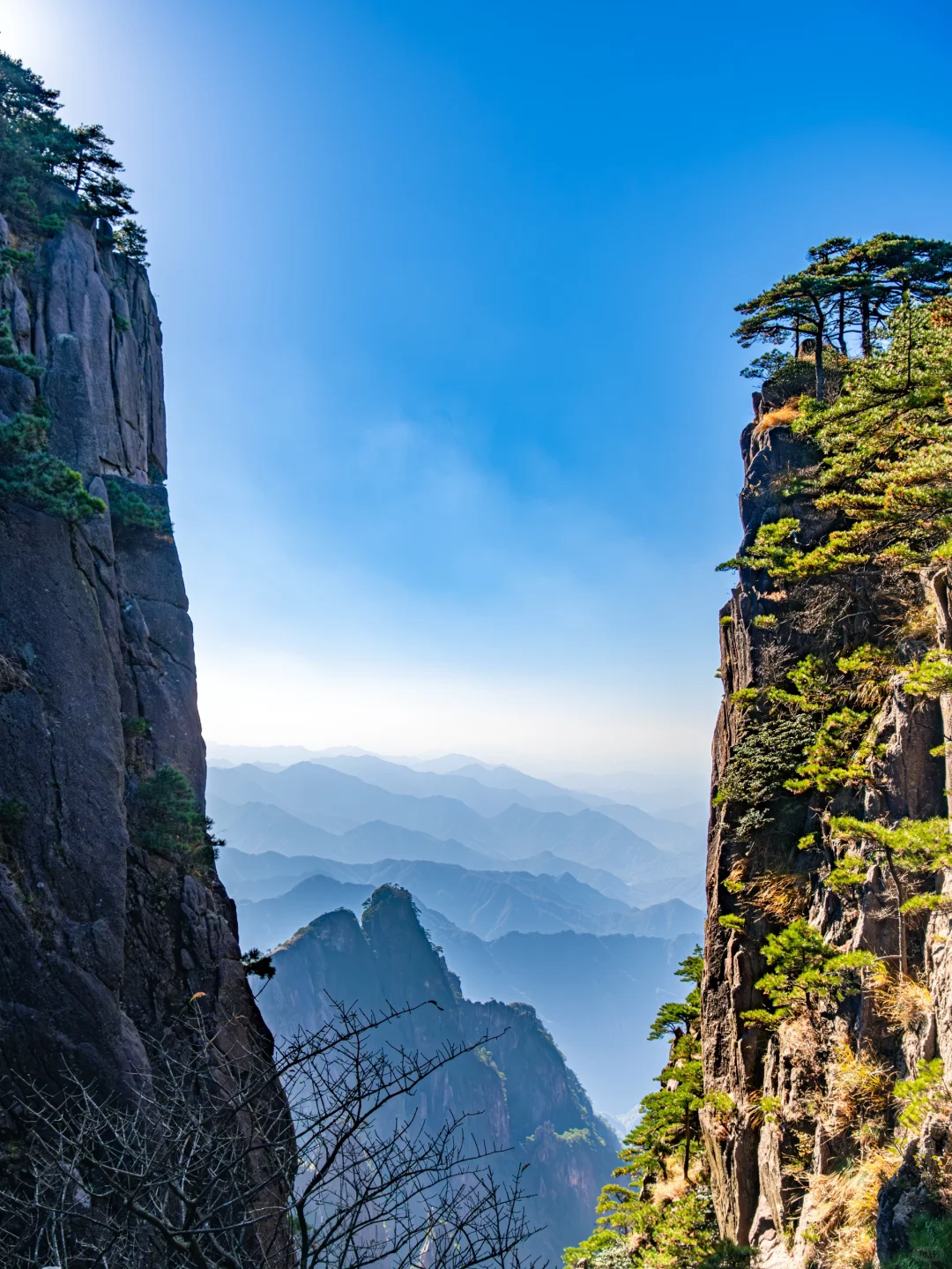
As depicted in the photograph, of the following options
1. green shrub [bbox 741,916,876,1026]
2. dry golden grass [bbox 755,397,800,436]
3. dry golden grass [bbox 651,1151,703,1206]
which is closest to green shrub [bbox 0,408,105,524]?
green shrub [bbox 741,916,876,1026]

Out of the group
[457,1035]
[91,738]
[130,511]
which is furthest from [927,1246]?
[457,1035]

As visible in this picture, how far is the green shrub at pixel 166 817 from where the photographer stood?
1538 centimetres

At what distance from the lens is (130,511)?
18.4m

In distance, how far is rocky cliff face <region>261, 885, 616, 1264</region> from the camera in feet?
349

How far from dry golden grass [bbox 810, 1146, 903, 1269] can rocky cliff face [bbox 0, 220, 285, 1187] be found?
10150 mm

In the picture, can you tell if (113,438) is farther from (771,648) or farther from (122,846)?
(771,648)

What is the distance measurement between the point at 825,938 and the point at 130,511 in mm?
19188

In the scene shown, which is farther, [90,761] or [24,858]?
[90,761]

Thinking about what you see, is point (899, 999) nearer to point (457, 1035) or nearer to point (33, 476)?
point (33, 476)

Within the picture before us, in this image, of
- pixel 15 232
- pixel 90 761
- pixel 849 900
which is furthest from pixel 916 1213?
pixel 15 232

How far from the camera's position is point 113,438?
1905cm

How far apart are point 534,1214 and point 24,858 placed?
427 ft

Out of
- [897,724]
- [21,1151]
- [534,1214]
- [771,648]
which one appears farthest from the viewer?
[534,1214]

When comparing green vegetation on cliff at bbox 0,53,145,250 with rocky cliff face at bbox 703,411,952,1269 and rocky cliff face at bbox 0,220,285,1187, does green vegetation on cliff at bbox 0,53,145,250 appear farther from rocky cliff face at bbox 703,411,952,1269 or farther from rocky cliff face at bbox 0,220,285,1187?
rocky cliff face at bbox 703,411,952,1269
